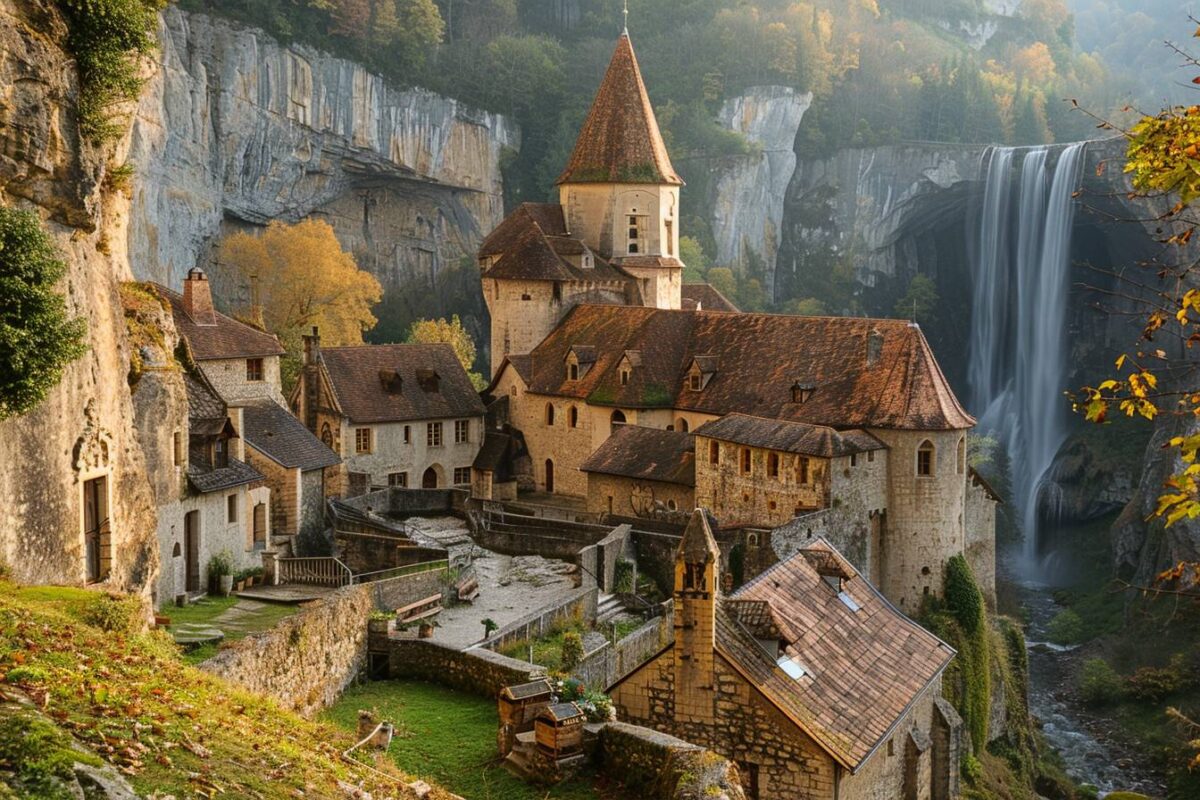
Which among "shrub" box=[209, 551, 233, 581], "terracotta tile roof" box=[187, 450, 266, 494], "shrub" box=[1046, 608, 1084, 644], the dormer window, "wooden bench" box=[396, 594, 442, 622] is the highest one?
the dormer window

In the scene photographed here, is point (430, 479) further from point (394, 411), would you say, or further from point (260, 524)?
point (260, 524)

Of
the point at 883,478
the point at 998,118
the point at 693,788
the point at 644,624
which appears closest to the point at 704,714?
the point at 693,788

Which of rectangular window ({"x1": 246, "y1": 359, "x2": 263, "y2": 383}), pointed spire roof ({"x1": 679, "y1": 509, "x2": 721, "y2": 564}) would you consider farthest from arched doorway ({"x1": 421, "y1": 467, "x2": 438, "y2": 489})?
pointed spire roof ({"x1": 679, "y1": 509, "x2": 721, "y2": 564})

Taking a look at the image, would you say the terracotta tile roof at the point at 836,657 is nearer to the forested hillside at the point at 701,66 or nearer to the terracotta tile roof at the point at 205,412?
the terracotta tile roof at the point at 205,412

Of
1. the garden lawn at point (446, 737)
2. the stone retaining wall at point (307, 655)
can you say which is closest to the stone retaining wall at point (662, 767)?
the garden lawn at point (446, 737)

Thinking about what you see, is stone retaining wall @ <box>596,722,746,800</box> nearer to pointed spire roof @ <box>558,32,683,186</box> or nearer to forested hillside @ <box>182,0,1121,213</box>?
pointed spire roof @ <box>558,32,683,186</box>
